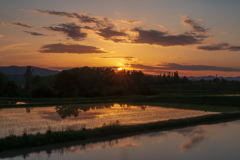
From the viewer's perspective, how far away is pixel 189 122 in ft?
53.4

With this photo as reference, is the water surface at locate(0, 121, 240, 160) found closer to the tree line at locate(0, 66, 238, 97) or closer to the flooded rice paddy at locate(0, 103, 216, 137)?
the flooded rice paddy at locate(0, 103, 216, 137)

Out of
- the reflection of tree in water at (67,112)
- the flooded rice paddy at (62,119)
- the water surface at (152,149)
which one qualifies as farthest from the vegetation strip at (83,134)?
the reflection of tree in water at (67,112)

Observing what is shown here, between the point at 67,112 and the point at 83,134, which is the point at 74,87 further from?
the point at 83,134

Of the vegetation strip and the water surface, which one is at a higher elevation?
the vegetation strip

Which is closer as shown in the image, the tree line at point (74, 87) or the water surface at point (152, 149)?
the water surface at point (152, 149)

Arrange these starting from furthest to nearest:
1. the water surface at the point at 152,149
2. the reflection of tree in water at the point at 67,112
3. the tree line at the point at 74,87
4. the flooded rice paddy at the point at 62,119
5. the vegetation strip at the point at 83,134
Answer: the tree line at the point at 74,87
the reflection of tree in water at the point at 67,112
the flooded rice paddy at the point at 62,119
the vegetation strip at the point at 83,134
the water surface at the point at 152,149

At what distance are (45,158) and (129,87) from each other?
41586 millimetres

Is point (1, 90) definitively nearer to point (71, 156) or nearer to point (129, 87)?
point (129, 87)

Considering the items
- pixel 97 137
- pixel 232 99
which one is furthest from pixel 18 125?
pixel 232 99

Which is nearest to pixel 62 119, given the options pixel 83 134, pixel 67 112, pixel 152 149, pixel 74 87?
pixel 67 112

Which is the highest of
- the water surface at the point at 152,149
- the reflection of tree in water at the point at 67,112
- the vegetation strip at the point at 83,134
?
the vegetation strip at the point at 83,134

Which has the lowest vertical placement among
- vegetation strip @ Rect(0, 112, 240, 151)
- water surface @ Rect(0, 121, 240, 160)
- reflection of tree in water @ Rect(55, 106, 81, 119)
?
water surface @ Rect(0, 121, 240, 160)

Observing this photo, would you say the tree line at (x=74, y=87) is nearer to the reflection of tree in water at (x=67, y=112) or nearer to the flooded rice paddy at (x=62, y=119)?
the reflection of tree in water at (x=67, y=112)

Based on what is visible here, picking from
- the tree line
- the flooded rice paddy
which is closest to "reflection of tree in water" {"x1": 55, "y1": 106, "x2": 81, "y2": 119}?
the flooded rice paddy
